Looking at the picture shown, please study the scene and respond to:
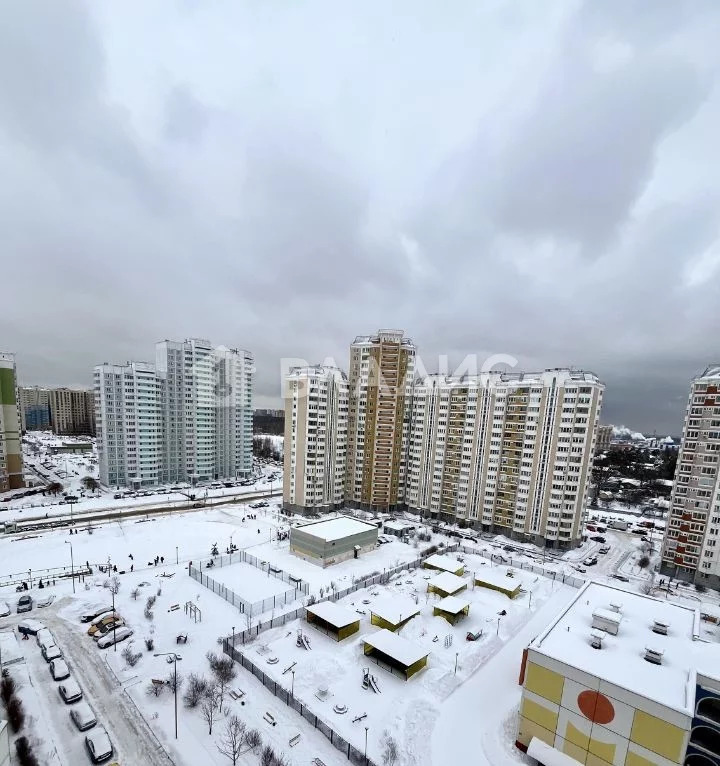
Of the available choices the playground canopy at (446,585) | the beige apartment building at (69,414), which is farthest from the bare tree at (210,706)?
the beige apartment building at (69,414)

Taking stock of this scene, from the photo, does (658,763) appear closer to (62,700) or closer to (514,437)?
(62,700)

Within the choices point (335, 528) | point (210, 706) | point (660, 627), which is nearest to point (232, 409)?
point (335, 528)

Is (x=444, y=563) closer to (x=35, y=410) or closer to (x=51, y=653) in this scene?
(x=51, y=653)

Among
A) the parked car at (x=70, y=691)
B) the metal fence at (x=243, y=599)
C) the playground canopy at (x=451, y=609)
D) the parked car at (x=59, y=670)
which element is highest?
the parked car at (x=70, y=691)

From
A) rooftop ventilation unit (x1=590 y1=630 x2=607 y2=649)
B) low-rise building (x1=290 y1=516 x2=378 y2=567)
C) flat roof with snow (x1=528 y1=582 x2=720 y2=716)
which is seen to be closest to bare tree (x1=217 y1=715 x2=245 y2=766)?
flat roof with snow (x1=528 y1=582 x2=720 y2=716)

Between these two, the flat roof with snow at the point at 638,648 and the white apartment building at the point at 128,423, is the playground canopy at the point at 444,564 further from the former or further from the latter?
the white apartment building at the point at 128,423

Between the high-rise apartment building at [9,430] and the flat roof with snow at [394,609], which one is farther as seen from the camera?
the high-rise apartment building at [9,430]

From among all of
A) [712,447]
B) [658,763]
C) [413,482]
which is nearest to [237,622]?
[658,763]
